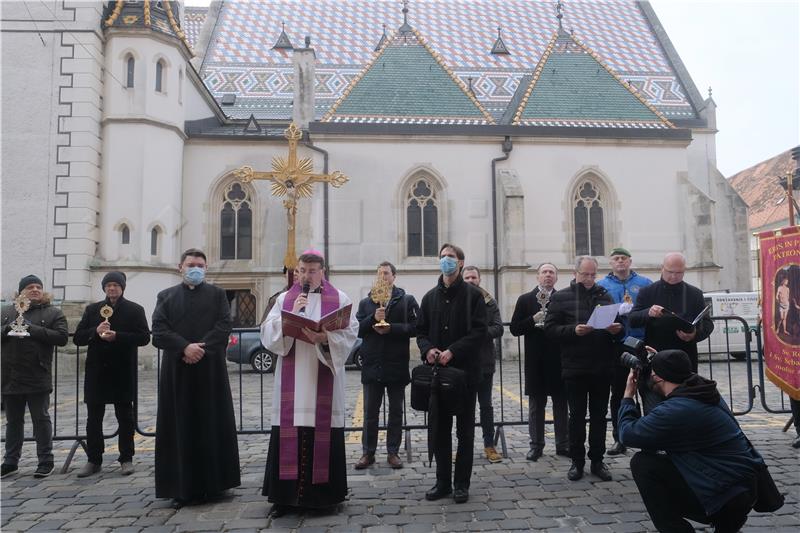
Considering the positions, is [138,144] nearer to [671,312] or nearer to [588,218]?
[588,218]

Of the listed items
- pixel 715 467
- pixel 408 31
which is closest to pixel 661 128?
pixel 408 31

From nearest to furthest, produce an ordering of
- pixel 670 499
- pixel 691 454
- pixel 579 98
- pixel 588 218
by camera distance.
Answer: pixel 691 454 < pixel 670 499 < pixel 588 218 < pixel 579 98

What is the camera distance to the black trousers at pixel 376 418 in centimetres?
584

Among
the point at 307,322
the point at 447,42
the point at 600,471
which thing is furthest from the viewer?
the point at 447,42

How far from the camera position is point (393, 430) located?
5.88 m

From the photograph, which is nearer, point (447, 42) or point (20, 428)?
point (20, 428)

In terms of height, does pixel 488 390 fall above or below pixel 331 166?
below

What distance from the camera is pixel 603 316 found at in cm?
514

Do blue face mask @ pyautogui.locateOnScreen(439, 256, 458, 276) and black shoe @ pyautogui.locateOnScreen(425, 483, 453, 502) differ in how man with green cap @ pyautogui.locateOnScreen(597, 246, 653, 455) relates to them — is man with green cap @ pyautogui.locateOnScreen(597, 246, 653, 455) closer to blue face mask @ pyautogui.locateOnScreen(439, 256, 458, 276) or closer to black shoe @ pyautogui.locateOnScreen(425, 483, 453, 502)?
blue face mask @ pyautogui.locateOnScreen(439, 256, 458, 276)

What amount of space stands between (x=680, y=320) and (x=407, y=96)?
55.8 feet

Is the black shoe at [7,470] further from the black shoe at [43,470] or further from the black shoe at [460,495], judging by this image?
the black shoe at [460,495]

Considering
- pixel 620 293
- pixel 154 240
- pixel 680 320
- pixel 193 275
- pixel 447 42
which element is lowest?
pixel 680 320

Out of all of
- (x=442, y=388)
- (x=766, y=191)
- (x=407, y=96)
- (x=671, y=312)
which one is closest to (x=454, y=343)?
(x=442, y=388)

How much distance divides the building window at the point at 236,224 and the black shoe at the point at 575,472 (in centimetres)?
1660
